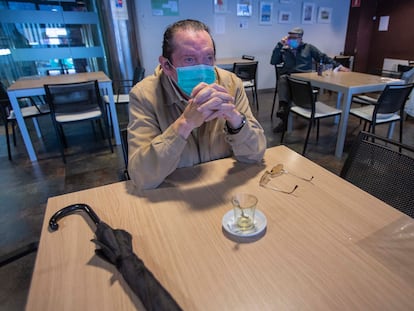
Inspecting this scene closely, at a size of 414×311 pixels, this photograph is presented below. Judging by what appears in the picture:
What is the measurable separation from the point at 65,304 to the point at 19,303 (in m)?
1.12

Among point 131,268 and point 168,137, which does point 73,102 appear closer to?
point 168,137

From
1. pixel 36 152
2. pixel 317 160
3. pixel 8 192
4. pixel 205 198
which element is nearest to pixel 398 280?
pixel 205 198

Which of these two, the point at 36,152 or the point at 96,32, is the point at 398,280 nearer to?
the point at 36,152

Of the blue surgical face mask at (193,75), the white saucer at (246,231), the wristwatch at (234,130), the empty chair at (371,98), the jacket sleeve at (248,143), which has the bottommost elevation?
the empty chair at (371,98)

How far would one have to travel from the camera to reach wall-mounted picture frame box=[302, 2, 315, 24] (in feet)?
19.0

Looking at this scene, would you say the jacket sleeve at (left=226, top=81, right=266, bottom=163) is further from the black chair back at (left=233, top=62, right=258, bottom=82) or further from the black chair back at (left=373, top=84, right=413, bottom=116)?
the black chair back at (left=233, top=62, right=258, bottom=82)

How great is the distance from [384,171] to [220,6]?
5075 millimetres

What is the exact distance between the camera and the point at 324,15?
20.0 feet

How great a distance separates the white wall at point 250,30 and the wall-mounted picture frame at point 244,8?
8 centimetres

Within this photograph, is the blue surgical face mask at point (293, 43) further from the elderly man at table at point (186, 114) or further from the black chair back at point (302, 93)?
the elderly man at table at point (186, 114)

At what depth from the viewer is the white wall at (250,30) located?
4.89m

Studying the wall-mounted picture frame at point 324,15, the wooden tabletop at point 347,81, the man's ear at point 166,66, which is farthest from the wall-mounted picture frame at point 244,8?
the man's ear at point 166,66

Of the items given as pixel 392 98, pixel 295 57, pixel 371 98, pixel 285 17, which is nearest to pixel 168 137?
pixel 392 98

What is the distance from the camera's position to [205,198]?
0.88m
